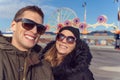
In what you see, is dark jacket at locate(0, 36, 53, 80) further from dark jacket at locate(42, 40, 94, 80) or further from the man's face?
dark jacket at locate(42, 40, 94, 80)

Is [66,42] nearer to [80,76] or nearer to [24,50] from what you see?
[80,76]

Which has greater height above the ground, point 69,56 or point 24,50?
point 24,50

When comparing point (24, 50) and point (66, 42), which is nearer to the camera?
point (24, 50)

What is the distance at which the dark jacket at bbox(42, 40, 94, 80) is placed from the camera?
3871mm

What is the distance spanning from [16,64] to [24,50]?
14cm

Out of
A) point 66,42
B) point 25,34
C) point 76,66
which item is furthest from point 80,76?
point 25,34

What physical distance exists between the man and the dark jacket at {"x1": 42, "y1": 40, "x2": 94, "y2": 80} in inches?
45.5

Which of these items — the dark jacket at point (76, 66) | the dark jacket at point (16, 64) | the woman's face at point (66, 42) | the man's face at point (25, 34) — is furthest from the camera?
the woman's face at point (66, 42)

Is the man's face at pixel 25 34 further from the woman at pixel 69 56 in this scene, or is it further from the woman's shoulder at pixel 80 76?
the woman's shoulder at pixel 80 76

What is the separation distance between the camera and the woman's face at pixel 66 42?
413 cm

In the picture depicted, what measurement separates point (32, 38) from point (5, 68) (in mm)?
341

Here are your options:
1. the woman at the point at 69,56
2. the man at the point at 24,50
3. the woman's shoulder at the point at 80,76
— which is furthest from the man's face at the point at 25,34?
the woman's shoulder at the point at 80,76

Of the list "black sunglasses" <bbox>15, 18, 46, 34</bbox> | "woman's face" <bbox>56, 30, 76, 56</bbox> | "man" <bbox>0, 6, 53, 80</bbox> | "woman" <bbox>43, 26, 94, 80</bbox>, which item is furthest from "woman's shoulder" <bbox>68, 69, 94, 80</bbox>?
"black sunglasses" <bbox>15, 18, 46, 34</bbox>

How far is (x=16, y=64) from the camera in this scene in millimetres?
2494
